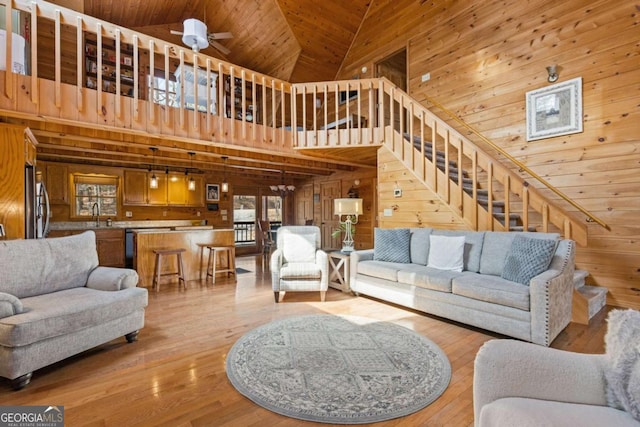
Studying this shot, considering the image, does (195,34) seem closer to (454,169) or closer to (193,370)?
(454,169)

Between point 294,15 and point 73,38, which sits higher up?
point 294,15

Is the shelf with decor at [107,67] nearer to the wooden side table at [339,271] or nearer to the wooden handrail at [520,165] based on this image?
the wooden side table at [339,271]

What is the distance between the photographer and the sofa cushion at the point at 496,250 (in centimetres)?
321

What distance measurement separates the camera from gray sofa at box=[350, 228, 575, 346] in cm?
259

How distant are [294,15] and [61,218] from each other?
21.8 feet

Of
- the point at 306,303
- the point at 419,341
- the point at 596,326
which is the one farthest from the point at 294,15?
the point at 596,326

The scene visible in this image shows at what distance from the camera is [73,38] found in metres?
6.12

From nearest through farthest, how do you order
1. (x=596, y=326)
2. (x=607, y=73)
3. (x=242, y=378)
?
(x=242, y=378)
(x=596, y=326)
(x=607, y=73)

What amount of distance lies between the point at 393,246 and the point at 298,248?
1.34 meters

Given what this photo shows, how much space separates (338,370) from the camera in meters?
2.18

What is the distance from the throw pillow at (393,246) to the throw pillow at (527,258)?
1.23 meters

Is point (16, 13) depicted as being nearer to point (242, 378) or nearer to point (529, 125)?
point (242, 378)

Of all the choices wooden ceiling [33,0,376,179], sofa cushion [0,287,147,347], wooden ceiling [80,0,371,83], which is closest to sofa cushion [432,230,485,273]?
wooden ceiling [33,0,376,179]

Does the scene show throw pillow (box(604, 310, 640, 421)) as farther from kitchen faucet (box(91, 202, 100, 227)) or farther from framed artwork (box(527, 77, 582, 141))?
kitchen faucet (box(91, 202, 100, 227))
